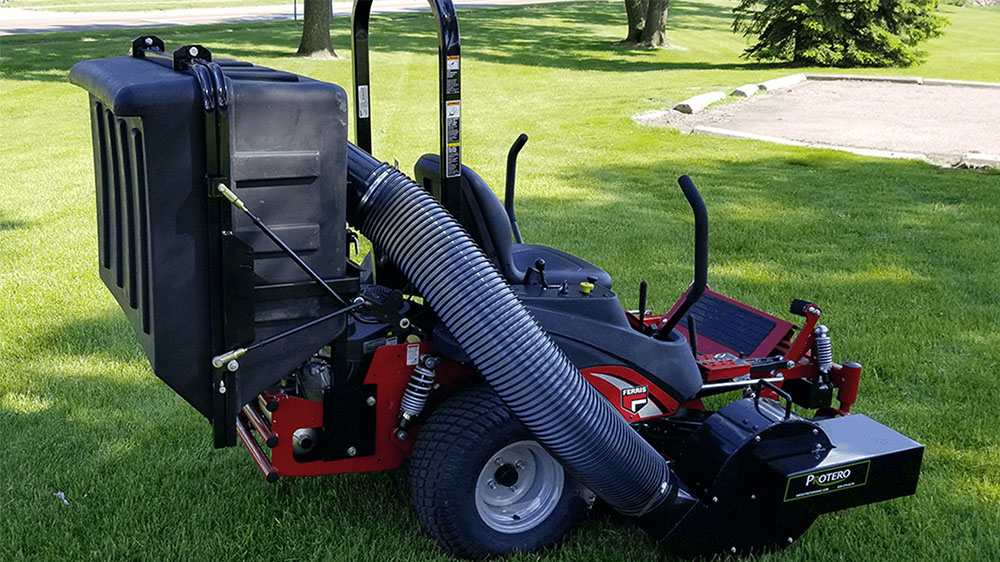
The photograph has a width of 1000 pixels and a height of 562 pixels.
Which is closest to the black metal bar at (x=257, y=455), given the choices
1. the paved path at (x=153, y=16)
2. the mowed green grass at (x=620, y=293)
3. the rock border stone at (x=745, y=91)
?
the mowed green grass at (x=620, y=293)

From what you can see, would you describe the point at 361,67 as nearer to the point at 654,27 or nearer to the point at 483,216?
the point at 483,216

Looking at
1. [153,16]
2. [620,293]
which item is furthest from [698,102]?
[153,16]

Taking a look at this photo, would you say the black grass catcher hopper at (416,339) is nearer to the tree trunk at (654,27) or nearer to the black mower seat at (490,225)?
the black mower seat at (490,225)

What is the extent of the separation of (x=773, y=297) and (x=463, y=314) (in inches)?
128

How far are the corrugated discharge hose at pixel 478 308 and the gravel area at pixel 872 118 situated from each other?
7.56 metres

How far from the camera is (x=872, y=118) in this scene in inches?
464

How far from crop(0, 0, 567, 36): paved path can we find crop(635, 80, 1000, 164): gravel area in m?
16.2

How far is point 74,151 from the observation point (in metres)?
9.40

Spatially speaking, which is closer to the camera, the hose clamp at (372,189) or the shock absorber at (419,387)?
the hose clamp at (372,189)

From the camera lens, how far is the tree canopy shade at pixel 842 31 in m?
18.5

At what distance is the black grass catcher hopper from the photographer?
7.27 feet

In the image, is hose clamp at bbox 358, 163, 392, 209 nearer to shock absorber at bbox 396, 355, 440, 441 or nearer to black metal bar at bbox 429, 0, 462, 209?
black metal bar at bbox 429, 0, 462, 209

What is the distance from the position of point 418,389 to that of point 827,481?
48.7 inches

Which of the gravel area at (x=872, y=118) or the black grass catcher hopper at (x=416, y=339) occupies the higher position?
the black grass catcher hopper at (x=416, y=339)
